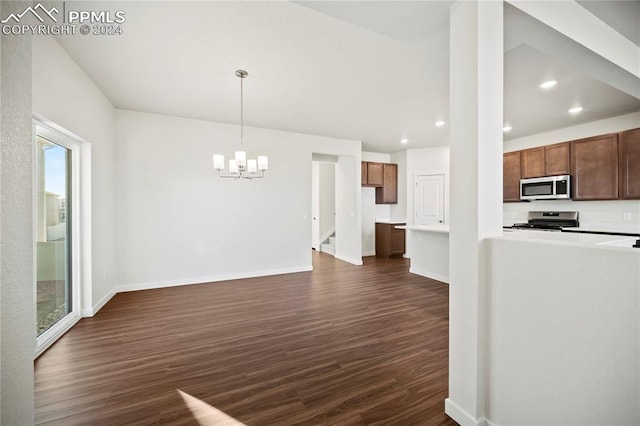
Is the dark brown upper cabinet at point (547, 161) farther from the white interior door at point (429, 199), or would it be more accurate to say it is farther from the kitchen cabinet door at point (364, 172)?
Answer: the kitchen cabinet door at point (364, 172)

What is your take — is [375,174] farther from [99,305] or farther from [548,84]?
[99,305]

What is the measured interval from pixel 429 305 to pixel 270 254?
2.95m

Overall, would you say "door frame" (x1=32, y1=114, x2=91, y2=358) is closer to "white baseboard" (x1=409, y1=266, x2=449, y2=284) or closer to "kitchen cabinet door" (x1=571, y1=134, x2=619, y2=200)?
"white baseboard" (x1=409, y1=266, x2=449, y2=284)

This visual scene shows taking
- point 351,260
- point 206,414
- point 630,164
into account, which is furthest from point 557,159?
point 206,414

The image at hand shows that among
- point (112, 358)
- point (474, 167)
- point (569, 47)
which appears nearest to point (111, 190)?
point (112, 358)

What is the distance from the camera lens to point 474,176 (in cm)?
146

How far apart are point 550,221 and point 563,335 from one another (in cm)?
496

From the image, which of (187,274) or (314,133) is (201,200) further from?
(314,133)

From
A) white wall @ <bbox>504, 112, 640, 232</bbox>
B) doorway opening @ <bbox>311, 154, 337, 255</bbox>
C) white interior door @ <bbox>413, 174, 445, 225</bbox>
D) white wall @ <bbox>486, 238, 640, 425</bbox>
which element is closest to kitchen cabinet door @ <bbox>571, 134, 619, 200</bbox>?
white wall @ <bbox>504, 112, 640, 232</bbox>

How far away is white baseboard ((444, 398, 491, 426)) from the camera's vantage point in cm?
148

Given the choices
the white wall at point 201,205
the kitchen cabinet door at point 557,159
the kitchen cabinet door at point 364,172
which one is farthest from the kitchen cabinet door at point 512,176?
the white wall at point 201,205

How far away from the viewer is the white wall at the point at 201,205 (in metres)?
4.02

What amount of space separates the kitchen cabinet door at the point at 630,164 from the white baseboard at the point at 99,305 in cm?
765

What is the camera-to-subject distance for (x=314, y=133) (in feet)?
17.3
